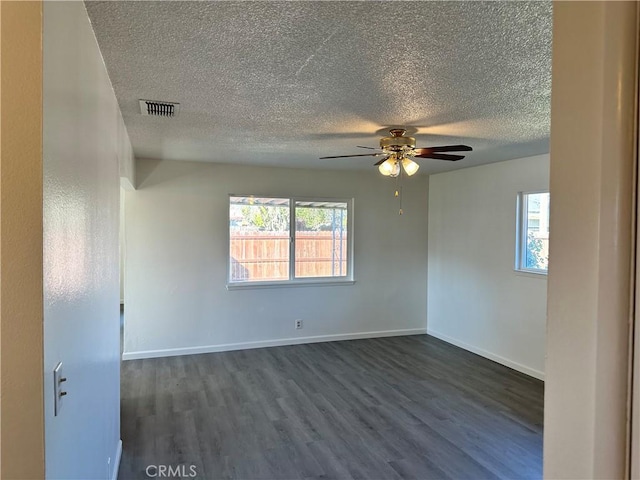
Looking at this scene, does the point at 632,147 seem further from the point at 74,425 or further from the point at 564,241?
the point at 74,425

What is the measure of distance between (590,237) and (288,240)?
16.4 feet

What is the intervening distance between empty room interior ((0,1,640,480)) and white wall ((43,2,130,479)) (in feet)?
0.05

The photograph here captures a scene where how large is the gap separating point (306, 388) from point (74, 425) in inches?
114

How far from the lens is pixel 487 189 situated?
4969mm

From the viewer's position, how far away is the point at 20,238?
34.2 inches

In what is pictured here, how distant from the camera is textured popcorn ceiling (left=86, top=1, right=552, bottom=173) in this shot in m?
1.51

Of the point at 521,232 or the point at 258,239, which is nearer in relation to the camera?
the point at 521,232

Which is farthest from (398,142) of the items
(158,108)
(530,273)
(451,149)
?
(530,273)

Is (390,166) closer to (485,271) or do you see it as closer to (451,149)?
(451,149)

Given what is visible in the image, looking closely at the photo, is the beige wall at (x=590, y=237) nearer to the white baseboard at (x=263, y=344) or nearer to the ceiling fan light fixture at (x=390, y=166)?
the ceiling fan light fixture at (x=390, y=166)

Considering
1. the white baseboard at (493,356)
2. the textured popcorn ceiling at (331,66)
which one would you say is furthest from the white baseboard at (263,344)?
the textured popcorn ceiling at (331,66)

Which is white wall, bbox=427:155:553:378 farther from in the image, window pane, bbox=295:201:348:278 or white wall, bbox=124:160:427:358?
window pane, bbox=295:201:348:278

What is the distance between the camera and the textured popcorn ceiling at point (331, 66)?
4.95ft

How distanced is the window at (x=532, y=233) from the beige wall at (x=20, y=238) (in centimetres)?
449
